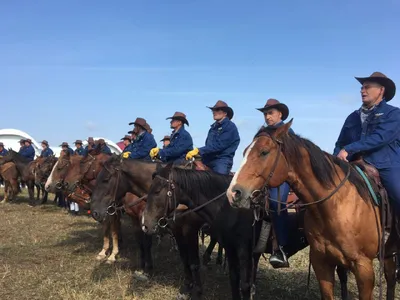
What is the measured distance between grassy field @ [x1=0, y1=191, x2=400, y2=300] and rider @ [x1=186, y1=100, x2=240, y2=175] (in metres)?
2.40

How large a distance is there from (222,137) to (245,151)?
3.77 metres

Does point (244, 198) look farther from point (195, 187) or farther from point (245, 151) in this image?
point (195, 187)

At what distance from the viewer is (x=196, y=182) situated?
600cm

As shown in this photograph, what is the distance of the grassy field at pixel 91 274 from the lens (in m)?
6.95

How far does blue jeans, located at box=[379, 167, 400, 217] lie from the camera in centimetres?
466

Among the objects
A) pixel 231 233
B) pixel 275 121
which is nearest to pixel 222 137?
pixel 275 121

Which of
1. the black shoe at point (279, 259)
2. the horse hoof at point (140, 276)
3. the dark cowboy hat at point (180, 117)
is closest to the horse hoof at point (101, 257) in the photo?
the horse hoof at point (140, 276)

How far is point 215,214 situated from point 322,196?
2074mm

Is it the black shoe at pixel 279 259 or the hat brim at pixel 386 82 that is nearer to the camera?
the hat brim at pixel 386 82

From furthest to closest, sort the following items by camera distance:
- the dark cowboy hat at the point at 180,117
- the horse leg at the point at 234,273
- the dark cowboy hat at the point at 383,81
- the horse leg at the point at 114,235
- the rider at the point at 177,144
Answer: the dark cowboy hat at the point at 180,117
the horse leg at the point at 114,235
the rider at the point at 177,144
the horse leg at the point at 234,273
the dark cowboy hat at the point at 383,81

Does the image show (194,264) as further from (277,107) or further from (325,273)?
(277,107)

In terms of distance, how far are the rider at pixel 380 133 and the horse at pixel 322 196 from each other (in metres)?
0.41

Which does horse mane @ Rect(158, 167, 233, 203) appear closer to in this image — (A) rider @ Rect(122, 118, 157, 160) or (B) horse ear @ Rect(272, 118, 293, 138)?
(B) horse ear @ Rect(272, 118, 293, 138)

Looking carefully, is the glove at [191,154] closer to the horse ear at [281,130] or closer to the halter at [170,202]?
the halter at [170,202]
